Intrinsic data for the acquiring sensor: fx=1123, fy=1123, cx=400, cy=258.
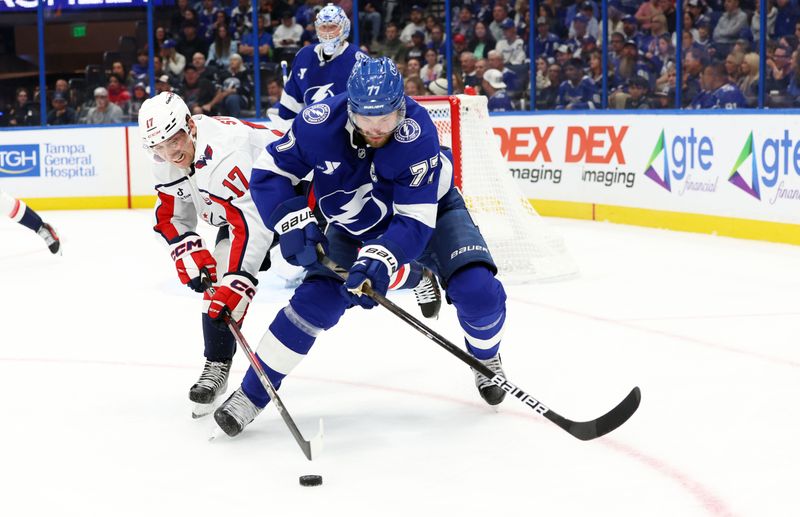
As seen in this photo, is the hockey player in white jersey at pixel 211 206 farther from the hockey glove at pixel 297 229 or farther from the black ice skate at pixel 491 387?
the black ice skate at pixel 491 387

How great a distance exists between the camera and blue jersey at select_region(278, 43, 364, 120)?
5.45m

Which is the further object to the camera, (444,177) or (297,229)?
(444,177)

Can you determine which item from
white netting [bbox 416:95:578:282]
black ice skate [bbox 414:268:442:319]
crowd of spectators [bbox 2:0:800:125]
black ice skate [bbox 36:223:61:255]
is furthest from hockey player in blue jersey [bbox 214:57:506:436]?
crowd of spectators [bbox 2:0:800:125]

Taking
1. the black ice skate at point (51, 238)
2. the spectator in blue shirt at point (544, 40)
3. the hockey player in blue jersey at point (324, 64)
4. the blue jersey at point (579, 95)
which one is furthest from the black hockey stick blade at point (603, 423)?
the spectator in blue shirt at point (544, 40)

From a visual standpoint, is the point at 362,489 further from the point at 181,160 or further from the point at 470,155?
the point at 470,155

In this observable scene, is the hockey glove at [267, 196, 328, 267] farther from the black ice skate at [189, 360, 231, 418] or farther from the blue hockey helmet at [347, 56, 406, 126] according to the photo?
the black ice skate at [189, 360, 231, 418]

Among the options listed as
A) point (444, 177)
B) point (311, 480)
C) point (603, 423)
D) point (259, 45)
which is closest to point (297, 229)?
point (444, 177)

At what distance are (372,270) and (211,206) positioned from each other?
759 mm

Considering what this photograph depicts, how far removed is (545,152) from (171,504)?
21.7 ft

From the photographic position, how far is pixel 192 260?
3262 mm

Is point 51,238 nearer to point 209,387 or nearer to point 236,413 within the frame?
point 209,387

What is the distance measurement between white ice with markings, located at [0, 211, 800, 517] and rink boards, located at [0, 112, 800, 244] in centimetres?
139

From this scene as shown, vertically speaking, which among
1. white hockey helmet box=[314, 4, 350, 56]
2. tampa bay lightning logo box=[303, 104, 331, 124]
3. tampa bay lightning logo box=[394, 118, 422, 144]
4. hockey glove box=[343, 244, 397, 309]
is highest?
white hockey helmet box=[314, 4, 350, 56]

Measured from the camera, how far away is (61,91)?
10.4 metres
